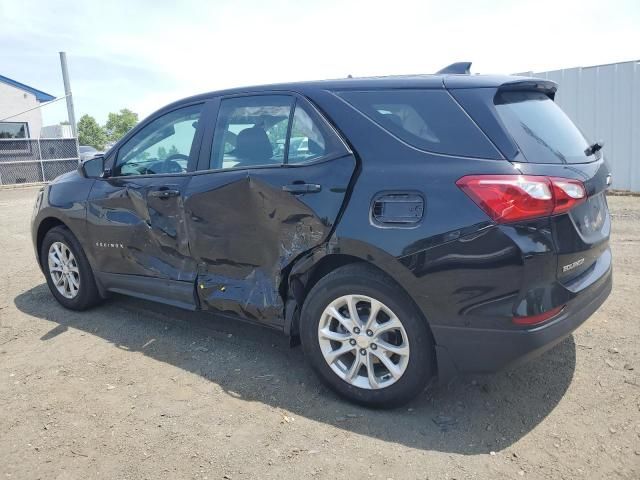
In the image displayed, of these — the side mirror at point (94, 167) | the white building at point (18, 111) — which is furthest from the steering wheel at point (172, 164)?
the white building at point (18, 111)

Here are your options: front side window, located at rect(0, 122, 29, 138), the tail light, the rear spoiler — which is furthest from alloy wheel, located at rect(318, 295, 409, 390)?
front side window, located at rect(0, 122, 29, 138)

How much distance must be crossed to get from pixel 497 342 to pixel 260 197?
1.62m

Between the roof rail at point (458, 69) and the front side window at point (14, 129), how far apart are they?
84.0 feet

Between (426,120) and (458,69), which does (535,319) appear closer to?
(426,120)

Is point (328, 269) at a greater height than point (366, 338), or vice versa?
point (328, 269)

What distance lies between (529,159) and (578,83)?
887cm

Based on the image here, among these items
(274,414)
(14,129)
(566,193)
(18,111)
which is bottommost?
(274,414)

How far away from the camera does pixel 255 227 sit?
3354 mm

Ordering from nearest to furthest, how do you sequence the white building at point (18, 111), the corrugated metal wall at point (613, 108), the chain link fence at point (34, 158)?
1. the corrugated metal wall at point (613, 108)
2. the chain link fence at point (34, 158)
3. the white building at point (18, 111)

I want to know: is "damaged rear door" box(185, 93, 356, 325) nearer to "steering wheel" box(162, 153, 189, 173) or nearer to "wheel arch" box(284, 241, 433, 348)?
"wheel arch" box(284, 241, 433, 348)

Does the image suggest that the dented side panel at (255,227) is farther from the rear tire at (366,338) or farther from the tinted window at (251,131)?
the rear tire at (366,338)

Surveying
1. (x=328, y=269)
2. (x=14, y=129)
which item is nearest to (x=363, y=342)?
(x=328, y=269)

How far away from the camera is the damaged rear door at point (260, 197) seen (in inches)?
120

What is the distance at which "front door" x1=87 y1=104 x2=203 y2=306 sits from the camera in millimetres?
3824
